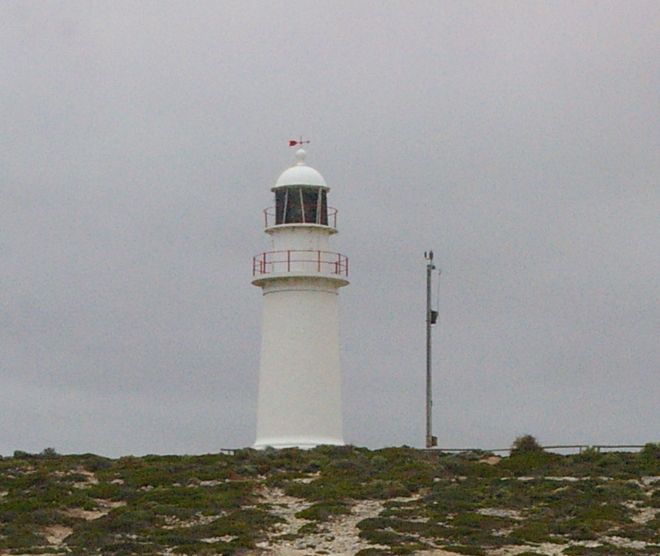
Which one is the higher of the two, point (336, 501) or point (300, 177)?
point (300, 177)

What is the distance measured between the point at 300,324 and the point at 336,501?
1157 centimetres

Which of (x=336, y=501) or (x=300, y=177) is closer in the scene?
(x=336, y=501)

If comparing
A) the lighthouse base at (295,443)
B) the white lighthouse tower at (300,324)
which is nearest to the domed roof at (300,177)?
the white lighthouse tower at (300,324)

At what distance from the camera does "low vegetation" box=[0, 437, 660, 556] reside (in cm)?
4019

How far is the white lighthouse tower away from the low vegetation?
1.30 m

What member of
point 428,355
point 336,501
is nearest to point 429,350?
point 428,355

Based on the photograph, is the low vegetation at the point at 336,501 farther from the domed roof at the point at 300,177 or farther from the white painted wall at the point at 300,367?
the domed roof at the point at 300,177

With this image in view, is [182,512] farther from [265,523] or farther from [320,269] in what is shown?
[320,269]

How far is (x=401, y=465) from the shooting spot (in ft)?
171

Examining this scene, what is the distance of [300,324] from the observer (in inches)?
2191

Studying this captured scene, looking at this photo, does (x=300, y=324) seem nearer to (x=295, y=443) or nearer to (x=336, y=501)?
(x=295, y=443)

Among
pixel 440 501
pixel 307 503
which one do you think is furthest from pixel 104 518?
pixel 440 501

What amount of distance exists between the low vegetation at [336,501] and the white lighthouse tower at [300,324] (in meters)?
1.30

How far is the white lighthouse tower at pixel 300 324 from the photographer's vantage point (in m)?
55.3
